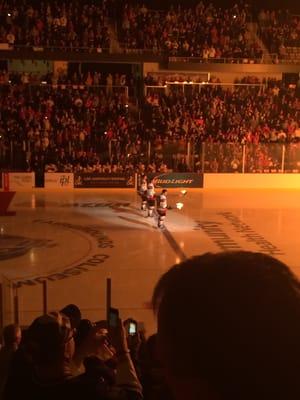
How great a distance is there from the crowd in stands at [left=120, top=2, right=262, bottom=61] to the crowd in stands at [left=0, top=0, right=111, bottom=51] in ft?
5.17

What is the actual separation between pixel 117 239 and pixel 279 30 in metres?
21.2

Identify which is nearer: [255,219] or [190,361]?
[190,361]

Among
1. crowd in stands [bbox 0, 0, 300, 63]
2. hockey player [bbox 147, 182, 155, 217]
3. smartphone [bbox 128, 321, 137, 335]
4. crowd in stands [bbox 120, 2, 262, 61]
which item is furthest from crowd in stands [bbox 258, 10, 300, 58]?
smartphone [bbox 128, 321, 137, 335]

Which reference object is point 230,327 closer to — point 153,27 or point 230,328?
point 230,328

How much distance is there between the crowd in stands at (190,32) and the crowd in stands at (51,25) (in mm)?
1577

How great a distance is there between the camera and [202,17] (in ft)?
103

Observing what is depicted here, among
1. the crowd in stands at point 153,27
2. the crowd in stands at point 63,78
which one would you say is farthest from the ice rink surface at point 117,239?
the crowd in stands at point 153,27

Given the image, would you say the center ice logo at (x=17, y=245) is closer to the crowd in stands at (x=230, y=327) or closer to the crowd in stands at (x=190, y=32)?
the crowd in stands at (x=230, y=327)

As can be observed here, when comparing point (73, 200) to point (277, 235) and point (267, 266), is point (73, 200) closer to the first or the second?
point (277, 235)

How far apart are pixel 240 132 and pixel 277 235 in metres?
13.2

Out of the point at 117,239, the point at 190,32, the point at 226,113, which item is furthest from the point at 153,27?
the point at 117,239

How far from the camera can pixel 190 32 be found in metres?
30.4

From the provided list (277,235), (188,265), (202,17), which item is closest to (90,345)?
(188,265)

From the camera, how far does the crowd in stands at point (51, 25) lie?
28125 mm
